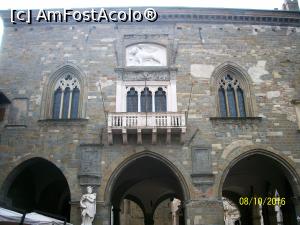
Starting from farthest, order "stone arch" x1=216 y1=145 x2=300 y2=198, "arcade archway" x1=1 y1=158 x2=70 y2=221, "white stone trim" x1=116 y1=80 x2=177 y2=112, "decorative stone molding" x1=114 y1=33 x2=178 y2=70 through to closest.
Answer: "decorative stone molding" x1=114 y1=33 x2=178 y2=70 < "white stone trim" x1=116 y1=80 x2=177 y2=112 < "arcade archway" x1=1 y1=158 x2=70 y2=221 < "stone arch" x1=216 y1=145 x2=300 y2=198

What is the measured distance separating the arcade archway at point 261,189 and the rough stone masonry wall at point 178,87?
1432 millimetres

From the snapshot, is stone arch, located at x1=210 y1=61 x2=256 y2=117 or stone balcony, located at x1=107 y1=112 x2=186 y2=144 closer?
stone balcony, located at x1=107 y1=112 x2=186 y2=144

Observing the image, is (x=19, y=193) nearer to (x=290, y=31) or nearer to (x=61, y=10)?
(x=61, y=10)

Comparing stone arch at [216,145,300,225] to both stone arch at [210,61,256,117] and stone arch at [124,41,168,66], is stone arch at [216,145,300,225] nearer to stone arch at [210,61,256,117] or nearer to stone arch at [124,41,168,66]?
stone arch at [210,61,256,117]

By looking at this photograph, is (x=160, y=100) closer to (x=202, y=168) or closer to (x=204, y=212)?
(x=202, y=168)

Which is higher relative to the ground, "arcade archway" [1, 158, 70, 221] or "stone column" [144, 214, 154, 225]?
"arcade archway" [1, 158, 70, 221]

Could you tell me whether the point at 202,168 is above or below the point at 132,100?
below

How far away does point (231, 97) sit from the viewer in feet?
53.5

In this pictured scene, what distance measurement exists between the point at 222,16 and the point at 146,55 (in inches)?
171

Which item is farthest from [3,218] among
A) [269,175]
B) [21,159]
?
[269,175]

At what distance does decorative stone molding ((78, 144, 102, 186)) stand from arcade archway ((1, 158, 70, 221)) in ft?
5.51

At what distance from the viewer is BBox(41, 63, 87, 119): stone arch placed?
51.3ft

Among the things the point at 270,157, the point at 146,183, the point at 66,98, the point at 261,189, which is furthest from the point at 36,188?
the point at 261,189
